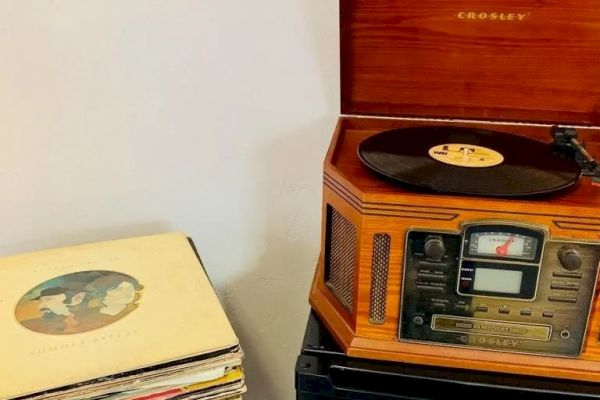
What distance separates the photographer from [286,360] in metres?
1.47

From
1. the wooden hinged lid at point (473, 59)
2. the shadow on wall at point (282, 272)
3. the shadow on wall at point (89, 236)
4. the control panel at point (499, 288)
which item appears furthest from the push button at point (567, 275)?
the shadow on wall at point (89, 236)

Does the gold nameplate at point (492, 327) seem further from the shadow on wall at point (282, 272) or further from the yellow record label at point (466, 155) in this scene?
the shadow on wall at point (282, 272)

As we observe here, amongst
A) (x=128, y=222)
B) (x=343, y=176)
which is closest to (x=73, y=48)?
(x=128, y=222)

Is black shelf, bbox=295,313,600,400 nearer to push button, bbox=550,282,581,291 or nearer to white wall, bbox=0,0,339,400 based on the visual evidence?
push button, bbox=550,282,581,291

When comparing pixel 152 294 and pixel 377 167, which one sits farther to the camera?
pixel 152 294

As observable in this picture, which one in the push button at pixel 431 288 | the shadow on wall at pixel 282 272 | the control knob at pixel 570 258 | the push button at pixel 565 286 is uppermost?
the control knob at pixel 570 258

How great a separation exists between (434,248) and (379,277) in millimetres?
91

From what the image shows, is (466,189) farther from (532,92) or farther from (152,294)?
(152,294)

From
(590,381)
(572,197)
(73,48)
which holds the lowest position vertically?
(590,381)

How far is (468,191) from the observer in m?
0.83

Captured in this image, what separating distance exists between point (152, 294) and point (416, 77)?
0.55 metres

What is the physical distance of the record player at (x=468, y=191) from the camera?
0.84 m

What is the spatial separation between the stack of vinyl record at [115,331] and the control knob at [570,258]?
0.44m

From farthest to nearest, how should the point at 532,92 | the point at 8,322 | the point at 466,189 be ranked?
the point at 532,92
the point at 8,322
the point at 466,189
